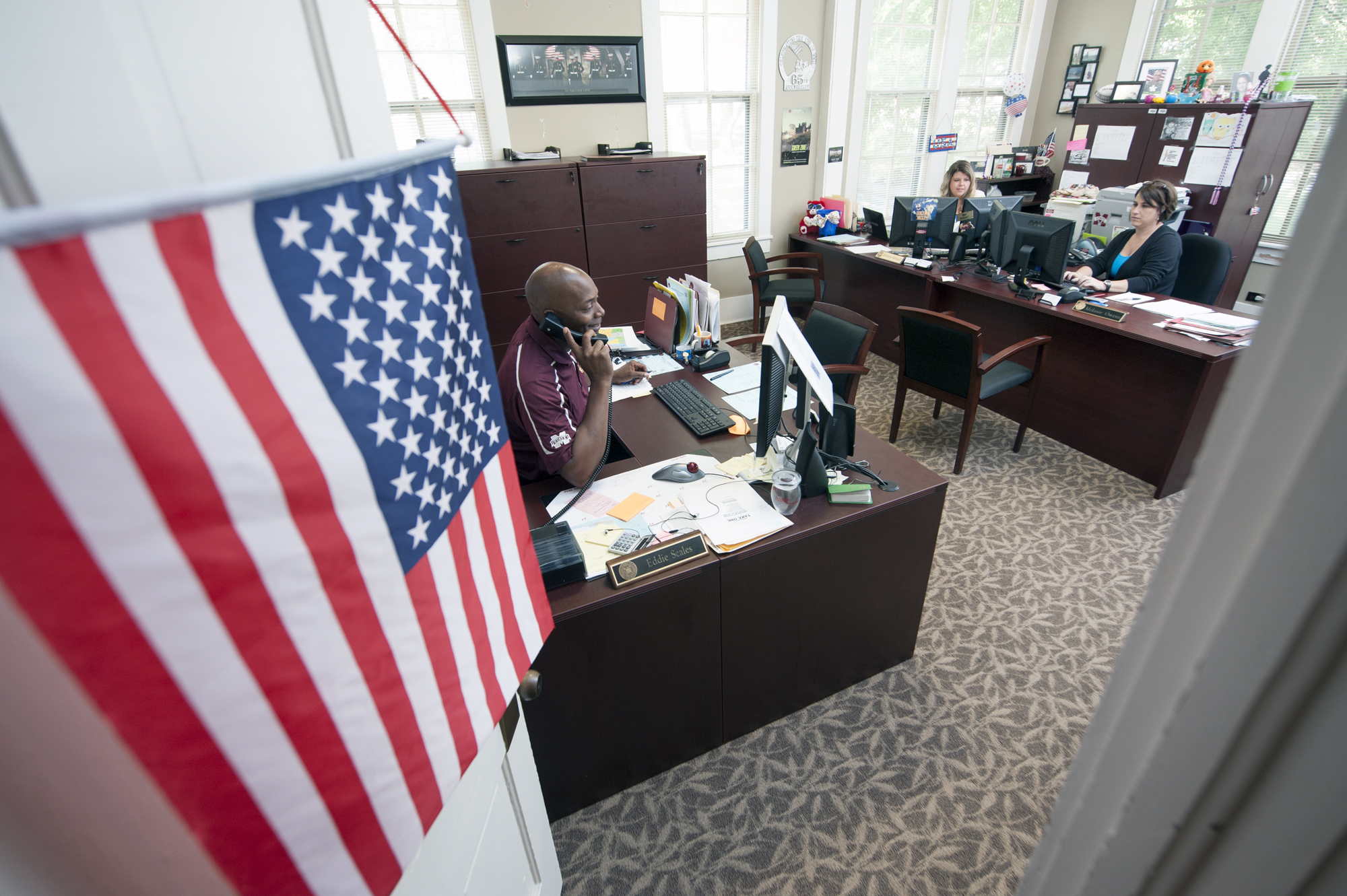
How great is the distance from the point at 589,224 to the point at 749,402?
2.69 m

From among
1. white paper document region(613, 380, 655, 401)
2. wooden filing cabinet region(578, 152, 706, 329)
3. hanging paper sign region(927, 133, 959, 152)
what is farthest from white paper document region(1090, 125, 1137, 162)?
white paper document region(613, 380, 655, 401)

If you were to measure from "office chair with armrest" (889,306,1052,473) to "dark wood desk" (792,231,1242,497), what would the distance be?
177 millimetres

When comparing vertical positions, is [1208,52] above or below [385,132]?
above

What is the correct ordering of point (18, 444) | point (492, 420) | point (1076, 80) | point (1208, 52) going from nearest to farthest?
point (18, 444), point (492, 420), point (1208, 52), point (1076, 80)

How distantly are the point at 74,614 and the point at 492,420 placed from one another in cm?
53

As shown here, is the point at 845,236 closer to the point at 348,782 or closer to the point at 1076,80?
the point at 1076,80

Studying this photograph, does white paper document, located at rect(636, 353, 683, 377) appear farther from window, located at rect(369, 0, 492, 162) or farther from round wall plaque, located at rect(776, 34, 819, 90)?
round wall plaque, located at rect(776, 34, 819, 90)

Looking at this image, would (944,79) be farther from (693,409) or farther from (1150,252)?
(693,409)

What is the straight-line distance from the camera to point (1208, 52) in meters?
5.20

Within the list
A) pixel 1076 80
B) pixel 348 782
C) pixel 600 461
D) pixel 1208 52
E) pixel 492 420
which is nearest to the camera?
pixel 348 782

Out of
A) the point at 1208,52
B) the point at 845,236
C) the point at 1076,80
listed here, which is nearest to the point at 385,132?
the point at 845,236

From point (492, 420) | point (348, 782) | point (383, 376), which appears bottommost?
point (348, 782)

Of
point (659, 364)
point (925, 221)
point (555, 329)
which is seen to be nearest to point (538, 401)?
point (555, 329)

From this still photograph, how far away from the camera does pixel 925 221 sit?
14.7 ft
